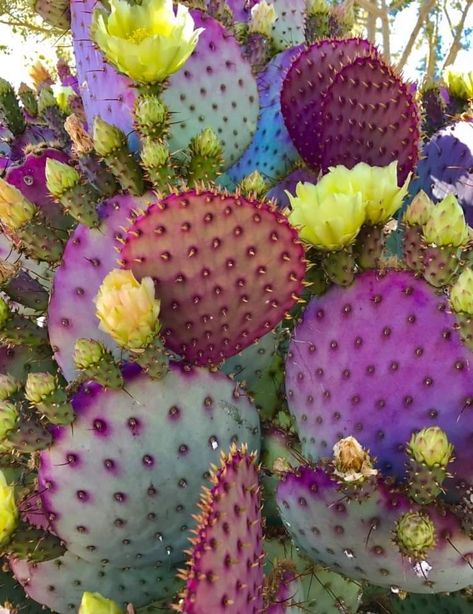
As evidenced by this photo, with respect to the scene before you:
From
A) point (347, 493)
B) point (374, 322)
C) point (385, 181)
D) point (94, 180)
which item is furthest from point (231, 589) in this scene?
point (94, 180)

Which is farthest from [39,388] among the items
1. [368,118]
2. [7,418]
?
[368,118]

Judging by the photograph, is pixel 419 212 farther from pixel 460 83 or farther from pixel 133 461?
pixel 460 83

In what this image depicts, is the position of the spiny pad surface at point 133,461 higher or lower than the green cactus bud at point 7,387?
lower

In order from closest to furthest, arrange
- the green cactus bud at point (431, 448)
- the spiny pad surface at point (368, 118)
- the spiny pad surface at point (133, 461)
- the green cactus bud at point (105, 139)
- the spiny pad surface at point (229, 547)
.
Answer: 1. the spiny pad surface at point (229, 547)
2. the green cactus bud at point (431, 448)
3. the spiny pad surface at point (133, 461)
4. the green cactus bud at point (105, 139)
5. the spiny pad surface at point (368, 118)

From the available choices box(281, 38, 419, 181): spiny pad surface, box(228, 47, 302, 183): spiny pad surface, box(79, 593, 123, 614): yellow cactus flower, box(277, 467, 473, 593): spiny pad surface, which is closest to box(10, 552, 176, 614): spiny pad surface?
box(79, 593, 123, 614): yellow cactus flower

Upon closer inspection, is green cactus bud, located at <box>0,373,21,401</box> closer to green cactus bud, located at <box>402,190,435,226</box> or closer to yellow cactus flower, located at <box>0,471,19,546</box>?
yellow cactus flower, located at <box>0,471,19,546</box>

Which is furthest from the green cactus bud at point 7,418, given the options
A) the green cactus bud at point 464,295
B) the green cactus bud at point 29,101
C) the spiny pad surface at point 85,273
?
the green cactus bud at point 29,101

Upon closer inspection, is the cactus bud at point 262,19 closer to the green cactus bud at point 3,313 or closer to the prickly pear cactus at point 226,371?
the prickly pear cactus at point 226,371
